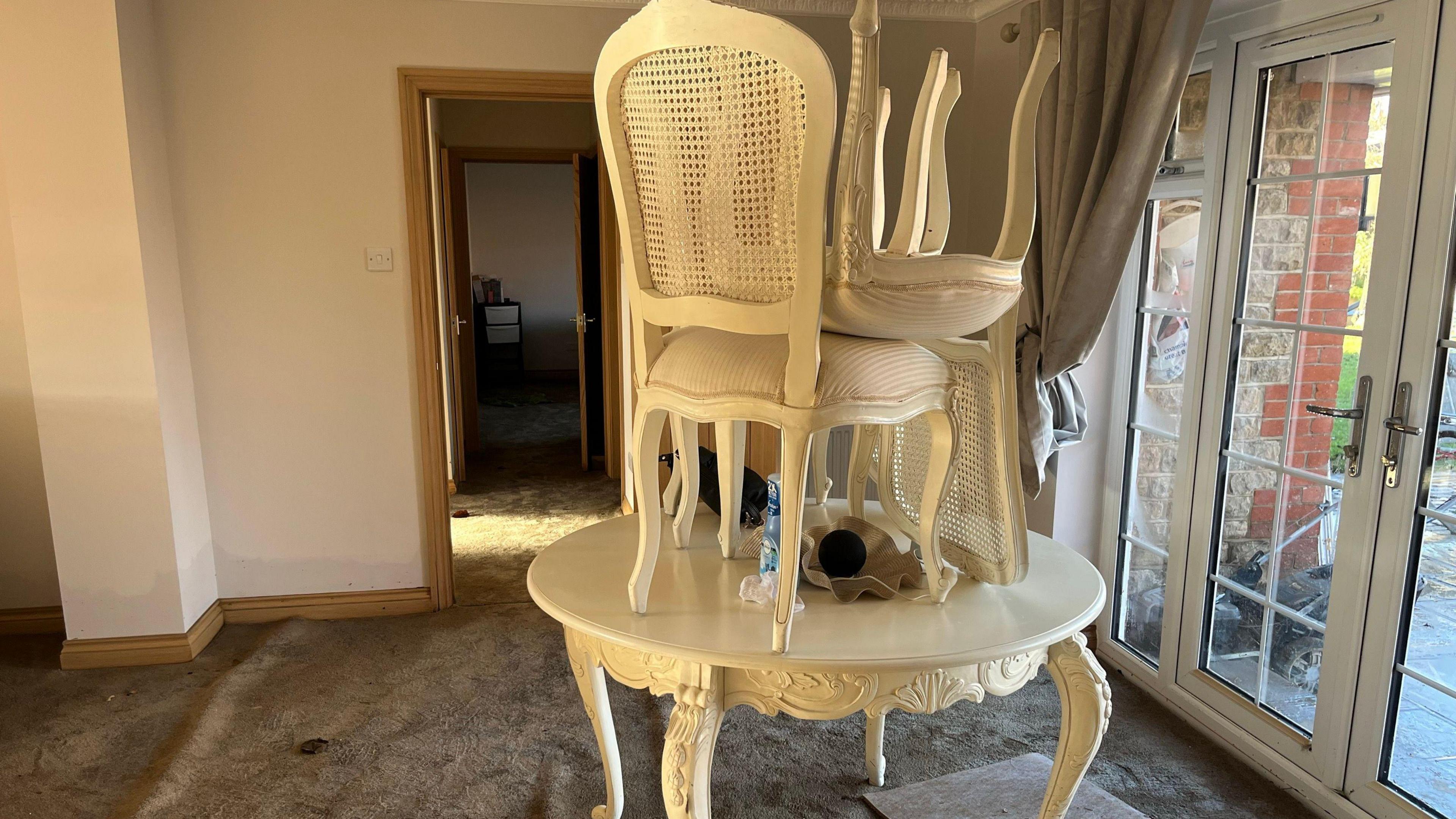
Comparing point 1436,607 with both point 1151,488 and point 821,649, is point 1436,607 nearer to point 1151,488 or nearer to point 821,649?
point 1151,488

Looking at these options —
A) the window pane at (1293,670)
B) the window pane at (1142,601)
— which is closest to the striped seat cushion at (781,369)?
the window pane at (1293,670)

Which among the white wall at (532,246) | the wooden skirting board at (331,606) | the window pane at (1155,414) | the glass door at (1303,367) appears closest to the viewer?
the glass door at (1303,367)

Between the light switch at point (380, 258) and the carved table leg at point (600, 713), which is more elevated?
the light switch at point (380, 258)

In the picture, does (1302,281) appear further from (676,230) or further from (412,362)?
(412,362)

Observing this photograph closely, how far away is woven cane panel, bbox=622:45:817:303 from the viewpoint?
1.21 meters

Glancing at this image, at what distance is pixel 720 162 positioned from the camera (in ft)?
4.16

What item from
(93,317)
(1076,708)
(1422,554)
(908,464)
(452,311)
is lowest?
(1076,708)

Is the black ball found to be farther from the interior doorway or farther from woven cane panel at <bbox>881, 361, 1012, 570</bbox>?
the interior doorway

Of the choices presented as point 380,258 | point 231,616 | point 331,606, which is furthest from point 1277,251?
point 231,616

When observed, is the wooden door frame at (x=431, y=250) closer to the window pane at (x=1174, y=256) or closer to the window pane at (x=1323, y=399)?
the window pane at (x=1174, y=256)

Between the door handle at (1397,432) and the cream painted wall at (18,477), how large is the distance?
12.4 ft

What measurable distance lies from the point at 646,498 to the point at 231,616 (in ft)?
8.51

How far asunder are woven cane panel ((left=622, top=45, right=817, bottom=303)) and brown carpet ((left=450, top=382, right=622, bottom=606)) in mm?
1996

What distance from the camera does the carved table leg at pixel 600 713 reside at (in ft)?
5.96
